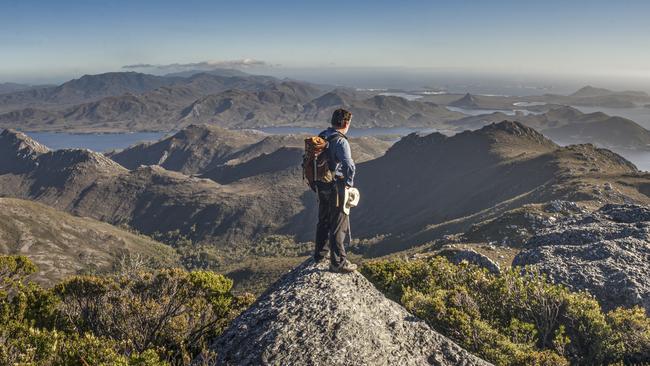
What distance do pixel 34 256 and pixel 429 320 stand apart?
20550cm

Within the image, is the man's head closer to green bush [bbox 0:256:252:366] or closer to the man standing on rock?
the man standing on rock

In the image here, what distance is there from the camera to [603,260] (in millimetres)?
22672

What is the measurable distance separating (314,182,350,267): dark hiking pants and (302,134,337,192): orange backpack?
387 millimetres

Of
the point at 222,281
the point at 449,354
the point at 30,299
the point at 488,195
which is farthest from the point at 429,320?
the point at 488,195

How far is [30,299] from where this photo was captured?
18484mm

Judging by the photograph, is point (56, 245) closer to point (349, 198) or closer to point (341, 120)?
point (349, 198)

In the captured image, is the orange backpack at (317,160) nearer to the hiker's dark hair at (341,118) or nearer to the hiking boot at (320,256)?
the hiker's dark hair at (341,118)

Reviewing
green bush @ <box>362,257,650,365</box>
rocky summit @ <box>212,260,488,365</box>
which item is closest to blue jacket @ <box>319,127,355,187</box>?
rocky summit @ <box>212,260,488,365</box>

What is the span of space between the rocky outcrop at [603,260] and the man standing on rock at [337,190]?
14087 mm

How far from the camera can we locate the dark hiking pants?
14047 mm

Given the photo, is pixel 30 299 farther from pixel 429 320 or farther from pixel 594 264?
pixel 594 264

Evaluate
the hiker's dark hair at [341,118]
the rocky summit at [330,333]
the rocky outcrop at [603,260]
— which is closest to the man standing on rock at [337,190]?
the hiker's dark hair at [341,118]

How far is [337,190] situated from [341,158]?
114cm

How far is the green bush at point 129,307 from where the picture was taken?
17000 millimetres
